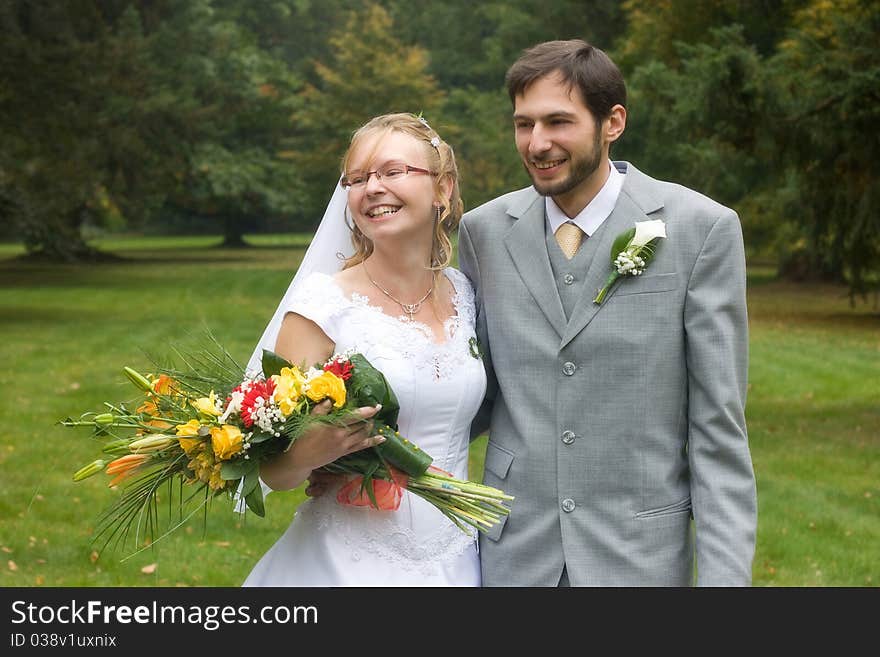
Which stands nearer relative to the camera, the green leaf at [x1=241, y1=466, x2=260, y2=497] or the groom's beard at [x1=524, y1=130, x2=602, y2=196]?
the green leaf at [x1=241, y1=466, x2=260, y2=497]

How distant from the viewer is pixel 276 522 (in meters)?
7.89

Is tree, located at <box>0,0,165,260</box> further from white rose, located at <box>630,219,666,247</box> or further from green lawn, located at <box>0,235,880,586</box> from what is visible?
white rose, located at <box>630,219,666,247</box>

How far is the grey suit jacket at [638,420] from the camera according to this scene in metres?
3.26

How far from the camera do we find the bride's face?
11.5 ft

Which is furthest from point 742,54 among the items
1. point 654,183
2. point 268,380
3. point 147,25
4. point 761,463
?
point 147,25

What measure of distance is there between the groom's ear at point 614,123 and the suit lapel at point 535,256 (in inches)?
12.7

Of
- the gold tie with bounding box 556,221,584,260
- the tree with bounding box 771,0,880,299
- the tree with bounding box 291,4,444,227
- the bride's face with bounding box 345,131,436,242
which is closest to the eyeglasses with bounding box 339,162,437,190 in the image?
the bride's face with bounding box 345,131,436,242

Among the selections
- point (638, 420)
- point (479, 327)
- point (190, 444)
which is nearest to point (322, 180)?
point (479, 327)

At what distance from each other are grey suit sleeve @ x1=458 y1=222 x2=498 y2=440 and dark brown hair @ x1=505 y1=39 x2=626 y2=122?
625mm

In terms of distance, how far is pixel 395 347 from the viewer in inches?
139

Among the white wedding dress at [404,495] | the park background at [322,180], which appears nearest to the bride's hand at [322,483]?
the white wedding dress at [404,495]

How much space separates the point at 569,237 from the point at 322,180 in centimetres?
3874

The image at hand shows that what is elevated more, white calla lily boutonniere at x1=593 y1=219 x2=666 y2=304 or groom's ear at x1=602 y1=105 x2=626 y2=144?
groom's ear at x1=602 y1=105 x2=626 y2=144

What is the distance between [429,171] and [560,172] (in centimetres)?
44
